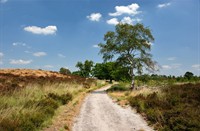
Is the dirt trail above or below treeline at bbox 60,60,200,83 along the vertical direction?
below

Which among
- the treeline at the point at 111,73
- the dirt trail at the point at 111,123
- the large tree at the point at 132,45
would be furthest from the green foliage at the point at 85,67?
the dirt trail at the point at 111,123

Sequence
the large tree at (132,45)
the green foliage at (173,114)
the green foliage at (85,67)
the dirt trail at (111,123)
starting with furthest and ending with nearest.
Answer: the green foliage at (85,67), the large tree at (132,45), the dirt trail at (111,123), the green foliage at (173,114)

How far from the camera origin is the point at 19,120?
8938 mm

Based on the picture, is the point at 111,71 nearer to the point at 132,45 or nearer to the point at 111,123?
the point at 132,45

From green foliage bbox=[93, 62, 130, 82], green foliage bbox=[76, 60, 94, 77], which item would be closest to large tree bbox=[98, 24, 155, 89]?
green foliage bbox=[93, 62, 130, 82]

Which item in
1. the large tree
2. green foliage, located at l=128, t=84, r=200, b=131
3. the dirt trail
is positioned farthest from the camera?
the large tree

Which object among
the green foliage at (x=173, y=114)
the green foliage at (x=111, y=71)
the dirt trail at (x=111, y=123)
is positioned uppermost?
the green foliage at (x=111, y=71)

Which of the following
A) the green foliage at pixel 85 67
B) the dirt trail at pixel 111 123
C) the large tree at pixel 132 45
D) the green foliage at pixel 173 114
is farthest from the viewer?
the green foliage at pixel 85 67

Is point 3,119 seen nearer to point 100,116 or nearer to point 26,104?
point 26,104

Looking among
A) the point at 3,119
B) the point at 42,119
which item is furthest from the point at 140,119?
the point at 3,119

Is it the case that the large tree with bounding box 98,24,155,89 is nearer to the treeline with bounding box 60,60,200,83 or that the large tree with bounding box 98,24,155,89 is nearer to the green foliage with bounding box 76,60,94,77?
the treeline with bounding box 60,60,200,83

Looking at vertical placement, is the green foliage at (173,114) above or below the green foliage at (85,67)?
below

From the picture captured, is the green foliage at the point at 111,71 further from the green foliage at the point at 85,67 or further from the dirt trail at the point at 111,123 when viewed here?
the dirt trail at the point at 111,123

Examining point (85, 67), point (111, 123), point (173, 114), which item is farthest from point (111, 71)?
point (173, 114)
